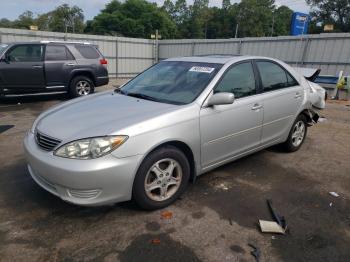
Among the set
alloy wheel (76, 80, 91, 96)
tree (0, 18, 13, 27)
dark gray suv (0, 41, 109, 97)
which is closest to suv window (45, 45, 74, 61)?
dark gray suv (0, 41, 109, 97)

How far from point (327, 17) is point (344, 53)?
4562 cm

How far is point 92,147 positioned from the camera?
279 cm

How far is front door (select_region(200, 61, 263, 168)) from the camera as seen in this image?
3.51 metres

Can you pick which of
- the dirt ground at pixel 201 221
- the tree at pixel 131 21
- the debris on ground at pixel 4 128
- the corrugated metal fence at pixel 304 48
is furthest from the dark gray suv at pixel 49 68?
the tree at pixel 131 21

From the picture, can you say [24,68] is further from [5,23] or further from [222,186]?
[5,23]

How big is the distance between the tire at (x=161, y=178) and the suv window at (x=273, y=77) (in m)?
1.82

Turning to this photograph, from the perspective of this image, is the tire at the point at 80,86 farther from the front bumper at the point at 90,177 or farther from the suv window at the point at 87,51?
the front bumper at the point at 90,177

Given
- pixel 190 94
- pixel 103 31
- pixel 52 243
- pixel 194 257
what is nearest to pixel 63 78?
pixel 190 94

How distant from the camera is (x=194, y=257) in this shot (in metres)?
2.58

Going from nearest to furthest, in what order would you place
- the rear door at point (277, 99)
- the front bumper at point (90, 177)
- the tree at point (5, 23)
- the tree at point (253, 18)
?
the front bumper at point (90, 177) → the rear door at point (277, 99) → the tree at point (253, 18) → the tree at point (5, 23)

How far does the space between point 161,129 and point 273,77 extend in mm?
2287

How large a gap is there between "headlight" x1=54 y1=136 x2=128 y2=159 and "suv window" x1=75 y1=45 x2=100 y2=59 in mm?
7742

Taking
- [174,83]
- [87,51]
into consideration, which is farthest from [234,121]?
[87,51]

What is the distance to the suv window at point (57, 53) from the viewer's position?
9109 millimetres
